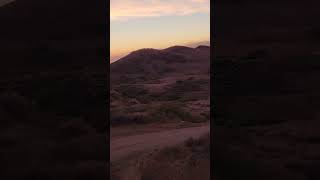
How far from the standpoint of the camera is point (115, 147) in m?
10.0

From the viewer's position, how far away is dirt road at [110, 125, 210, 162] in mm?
9141

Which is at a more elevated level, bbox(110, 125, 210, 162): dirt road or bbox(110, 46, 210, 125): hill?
bbox(110, 46, 210, 125): hill

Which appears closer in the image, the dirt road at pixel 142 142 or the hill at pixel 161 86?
the dirt road at pixel 142 142

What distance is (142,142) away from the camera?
1059 cm

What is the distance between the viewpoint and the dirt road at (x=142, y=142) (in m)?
9.14

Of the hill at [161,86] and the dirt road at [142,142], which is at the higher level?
the hill at [161,86]

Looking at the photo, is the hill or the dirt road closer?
the dirt road

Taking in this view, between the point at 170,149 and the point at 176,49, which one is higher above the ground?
the point at 176,49

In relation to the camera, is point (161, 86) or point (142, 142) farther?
point (161, 86)

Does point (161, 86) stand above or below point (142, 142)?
above
